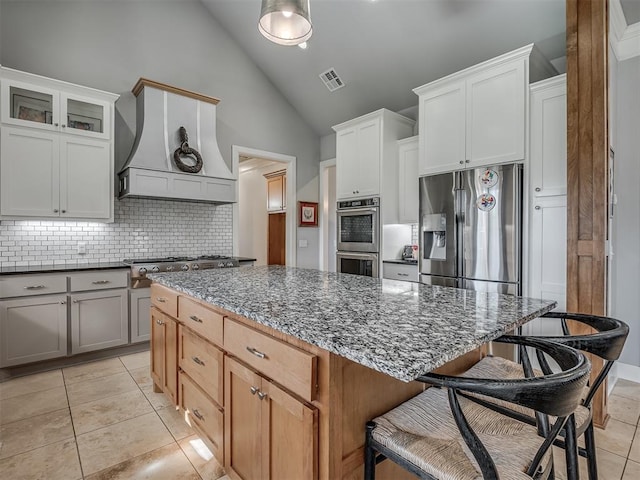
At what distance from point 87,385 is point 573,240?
12.3 ft

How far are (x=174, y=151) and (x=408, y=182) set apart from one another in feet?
8.80

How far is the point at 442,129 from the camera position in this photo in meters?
3.32

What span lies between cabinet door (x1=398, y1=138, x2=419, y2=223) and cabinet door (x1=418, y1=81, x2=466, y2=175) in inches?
16.8

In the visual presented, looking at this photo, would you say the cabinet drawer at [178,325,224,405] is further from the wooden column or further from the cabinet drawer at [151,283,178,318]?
the wooden column

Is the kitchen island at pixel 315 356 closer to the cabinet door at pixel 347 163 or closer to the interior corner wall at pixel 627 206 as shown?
the interior corner wall at pixel 627 206

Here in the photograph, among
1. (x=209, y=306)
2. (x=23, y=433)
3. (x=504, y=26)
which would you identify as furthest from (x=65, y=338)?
(x=504, y=26)

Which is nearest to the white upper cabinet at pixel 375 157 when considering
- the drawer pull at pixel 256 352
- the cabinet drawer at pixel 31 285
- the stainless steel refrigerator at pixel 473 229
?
the stainless steel refrigerator at pixel 473 229

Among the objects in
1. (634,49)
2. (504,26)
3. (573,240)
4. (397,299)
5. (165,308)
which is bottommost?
(165,308)

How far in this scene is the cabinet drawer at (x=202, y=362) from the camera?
1551 millimetres

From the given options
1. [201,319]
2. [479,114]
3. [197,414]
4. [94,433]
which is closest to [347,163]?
[479,114]

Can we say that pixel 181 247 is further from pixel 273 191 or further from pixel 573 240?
pixel 573 240

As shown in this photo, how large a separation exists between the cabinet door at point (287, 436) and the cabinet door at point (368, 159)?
318 centimetres

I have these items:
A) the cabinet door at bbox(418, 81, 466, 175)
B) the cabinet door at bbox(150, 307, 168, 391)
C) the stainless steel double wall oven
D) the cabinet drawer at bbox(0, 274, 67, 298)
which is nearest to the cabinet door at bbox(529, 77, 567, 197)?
the cabinet door at bbox(418, 81, 466, 175)

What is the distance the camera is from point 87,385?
274 centimetres
